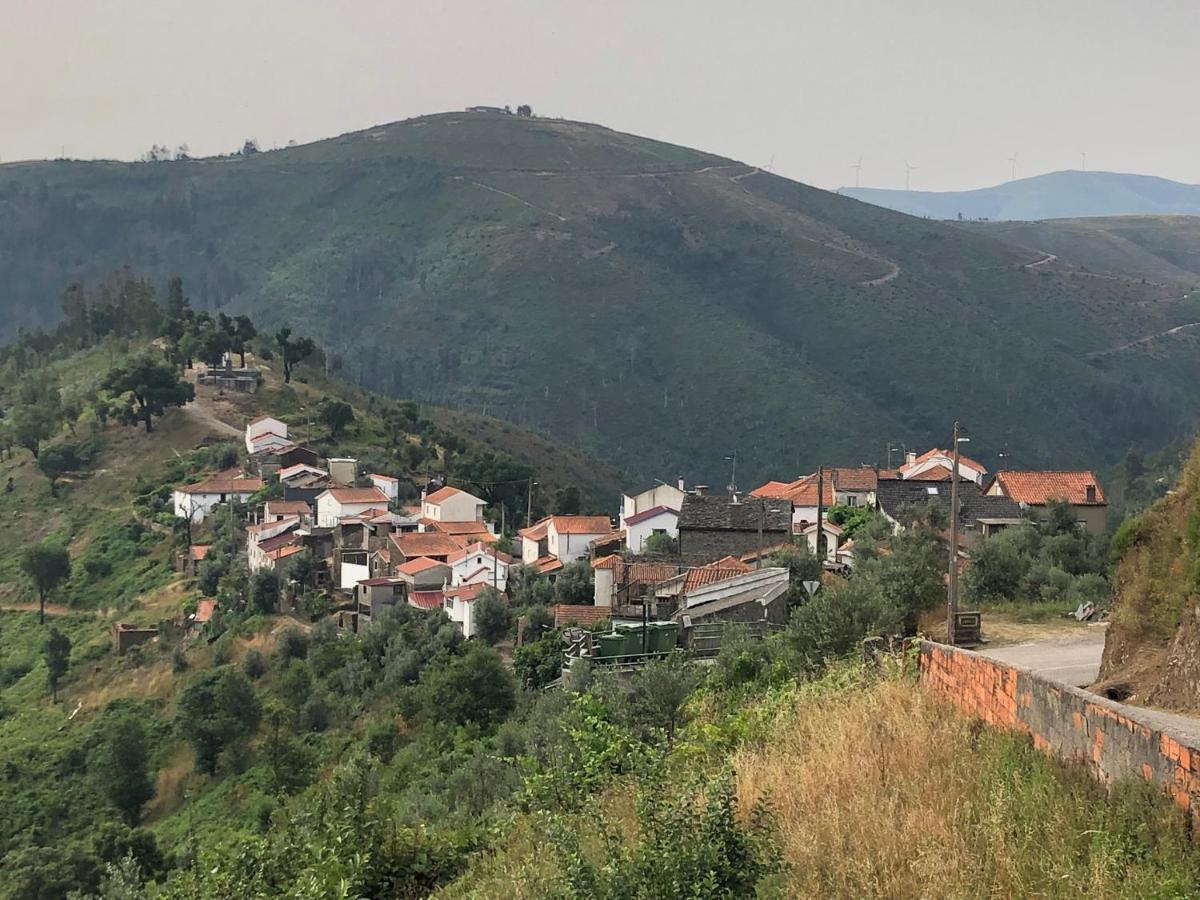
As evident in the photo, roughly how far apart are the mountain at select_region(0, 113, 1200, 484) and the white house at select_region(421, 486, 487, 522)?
3937 centimetres

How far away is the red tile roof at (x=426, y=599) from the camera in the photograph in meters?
42.8

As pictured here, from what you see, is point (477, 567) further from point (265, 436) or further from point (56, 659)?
point (265, 436)

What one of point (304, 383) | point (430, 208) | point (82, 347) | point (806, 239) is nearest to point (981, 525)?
point (304, 383)

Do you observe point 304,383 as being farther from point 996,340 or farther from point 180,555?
point 996,340

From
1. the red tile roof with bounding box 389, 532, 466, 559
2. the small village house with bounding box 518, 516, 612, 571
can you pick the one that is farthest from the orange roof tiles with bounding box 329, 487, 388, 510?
the small village house with bounding box 518, 516, 612, 571

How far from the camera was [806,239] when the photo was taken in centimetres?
15975

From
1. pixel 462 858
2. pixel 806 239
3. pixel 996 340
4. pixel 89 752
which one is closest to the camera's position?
pixel 462 858

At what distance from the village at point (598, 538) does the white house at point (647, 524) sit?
0.06m

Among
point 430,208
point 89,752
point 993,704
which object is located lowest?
point 89,752

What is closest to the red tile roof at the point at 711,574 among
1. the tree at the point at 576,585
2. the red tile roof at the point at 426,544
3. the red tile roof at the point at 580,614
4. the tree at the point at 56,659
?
the red tile roof at the point at 580,614

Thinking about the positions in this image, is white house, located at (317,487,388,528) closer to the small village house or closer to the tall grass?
the small village house

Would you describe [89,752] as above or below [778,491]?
below

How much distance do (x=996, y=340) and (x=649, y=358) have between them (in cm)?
3148

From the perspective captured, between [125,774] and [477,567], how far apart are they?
42.9 ft
